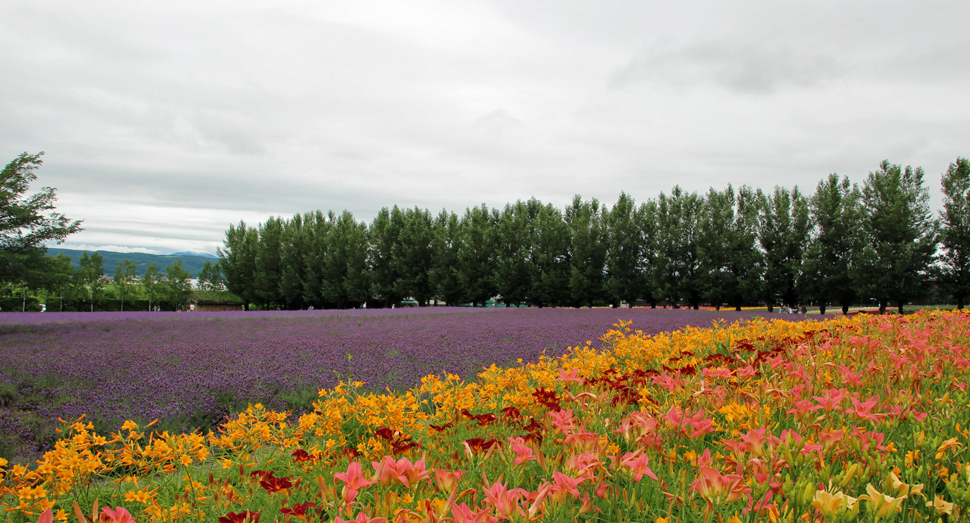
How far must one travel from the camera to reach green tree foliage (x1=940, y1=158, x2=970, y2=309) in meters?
25.3

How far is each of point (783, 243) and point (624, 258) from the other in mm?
8489

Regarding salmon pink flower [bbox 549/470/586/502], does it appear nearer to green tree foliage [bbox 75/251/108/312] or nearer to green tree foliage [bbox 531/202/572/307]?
green tree foliage [bbox 531/202/572/307]

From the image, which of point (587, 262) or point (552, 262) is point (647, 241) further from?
point (552, 262)

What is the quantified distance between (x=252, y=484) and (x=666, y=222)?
3118cm

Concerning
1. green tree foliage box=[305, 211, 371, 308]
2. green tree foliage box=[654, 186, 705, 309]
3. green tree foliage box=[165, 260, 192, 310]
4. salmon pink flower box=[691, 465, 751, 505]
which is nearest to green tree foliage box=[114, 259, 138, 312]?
green tree foliage box=[165, 260, 192, 310]

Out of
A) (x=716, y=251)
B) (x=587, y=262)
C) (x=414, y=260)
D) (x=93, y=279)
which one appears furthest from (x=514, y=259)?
(x=93, y=279)

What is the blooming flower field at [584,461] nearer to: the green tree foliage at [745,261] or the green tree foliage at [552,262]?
the green tree foliage at [745,261]

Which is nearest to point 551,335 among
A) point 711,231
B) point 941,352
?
point 941,352

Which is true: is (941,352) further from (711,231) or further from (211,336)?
(711,231)

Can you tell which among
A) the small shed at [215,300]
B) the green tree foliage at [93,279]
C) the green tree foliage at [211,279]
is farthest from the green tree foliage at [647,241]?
the green tree foliage at [211,279]

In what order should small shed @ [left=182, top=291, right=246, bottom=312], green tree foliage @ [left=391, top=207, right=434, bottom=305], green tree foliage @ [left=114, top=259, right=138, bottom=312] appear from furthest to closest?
small shed @ [left=182, top=291, right=246, bottom=312], green tree foliage @ [left=114, top=259, right=138, bottom=312], green tree foliage @ [left=391, top=207, right=434, bottom=305]

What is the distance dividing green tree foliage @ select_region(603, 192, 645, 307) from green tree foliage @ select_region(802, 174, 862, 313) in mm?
8621

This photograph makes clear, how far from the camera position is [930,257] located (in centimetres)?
2528

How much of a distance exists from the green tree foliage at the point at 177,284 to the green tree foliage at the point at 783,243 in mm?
42700
